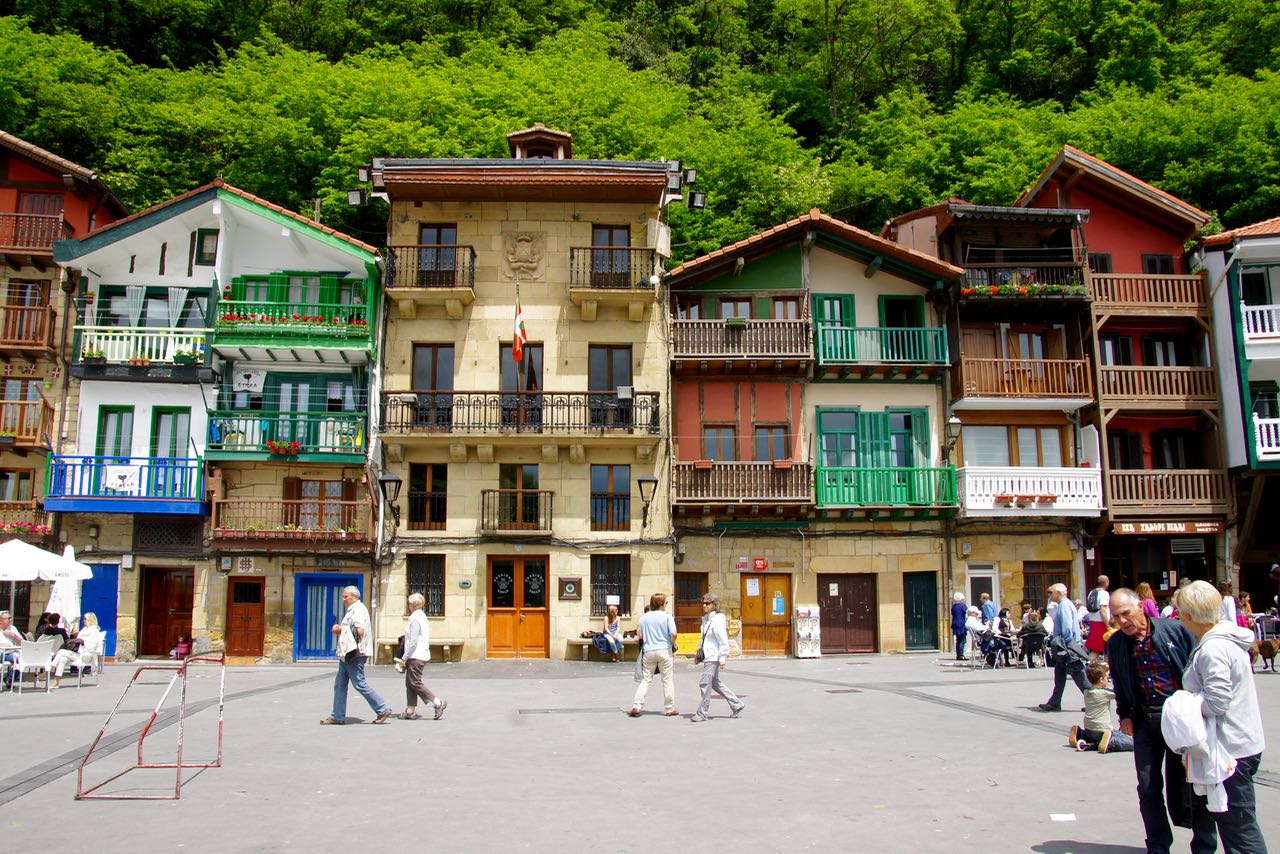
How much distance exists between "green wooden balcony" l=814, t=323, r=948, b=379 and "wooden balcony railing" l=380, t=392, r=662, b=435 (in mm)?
5001

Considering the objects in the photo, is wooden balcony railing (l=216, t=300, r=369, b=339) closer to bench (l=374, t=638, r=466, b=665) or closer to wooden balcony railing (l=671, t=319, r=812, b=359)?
bench (l=374, t=638, r=466, b=665)

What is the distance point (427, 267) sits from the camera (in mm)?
26484

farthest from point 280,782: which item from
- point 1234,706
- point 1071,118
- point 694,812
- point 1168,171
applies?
point 1071,118

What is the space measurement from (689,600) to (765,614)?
205 centimetres

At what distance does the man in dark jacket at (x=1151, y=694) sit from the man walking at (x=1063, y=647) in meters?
5.72

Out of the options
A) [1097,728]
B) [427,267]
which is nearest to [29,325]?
[427,267]

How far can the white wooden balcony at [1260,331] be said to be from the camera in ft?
88.3

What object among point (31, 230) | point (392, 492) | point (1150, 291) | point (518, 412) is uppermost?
point (31, 230)

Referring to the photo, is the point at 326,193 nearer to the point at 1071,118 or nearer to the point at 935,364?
the point at 935,364

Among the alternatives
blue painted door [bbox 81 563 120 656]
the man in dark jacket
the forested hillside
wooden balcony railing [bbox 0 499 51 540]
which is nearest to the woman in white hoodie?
the man in dark jacket

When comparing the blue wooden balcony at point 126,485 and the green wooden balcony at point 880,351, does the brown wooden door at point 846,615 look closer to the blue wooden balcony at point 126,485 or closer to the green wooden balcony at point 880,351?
the green wooden balcony at point 880,351

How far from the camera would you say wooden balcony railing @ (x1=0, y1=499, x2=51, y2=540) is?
2486 centimetres

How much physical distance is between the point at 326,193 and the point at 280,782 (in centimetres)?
2746

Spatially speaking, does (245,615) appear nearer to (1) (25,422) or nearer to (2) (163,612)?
(2) (163,612)
